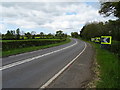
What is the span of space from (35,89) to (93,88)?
2.16 metres

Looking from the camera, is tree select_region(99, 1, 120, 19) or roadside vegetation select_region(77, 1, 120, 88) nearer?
roadside vegetation select_region(77, 1, 120, 88)

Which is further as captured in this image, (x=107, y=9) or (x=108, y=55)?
(x=107, y=9)

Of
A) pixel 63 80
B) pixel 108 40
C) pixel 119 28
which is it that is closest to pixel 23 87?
pixel 63 80

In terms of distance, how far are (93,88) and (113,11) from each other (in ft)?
71.9

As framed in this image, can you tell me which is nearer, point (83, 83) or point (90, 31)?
point (83, 83)

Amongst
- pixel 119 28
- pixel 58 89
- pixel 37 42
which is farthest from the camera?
pixel 119 28

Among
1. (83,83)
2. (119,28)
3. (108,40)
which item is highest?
(119,28)

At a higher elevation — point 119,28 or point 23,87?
point 119,28

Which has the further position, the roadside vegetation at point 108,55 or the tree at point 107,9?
the tree at point 107,9

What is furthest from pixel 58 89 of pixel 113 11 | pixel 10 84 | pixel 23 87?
pixel 113 11

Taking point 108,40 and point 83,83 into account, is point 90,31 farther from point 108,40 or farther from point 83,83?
point 83,83

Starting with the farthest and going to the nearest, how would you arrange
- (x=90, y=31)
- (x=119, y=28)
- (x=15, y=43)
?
1. (x=90, y=31)
2. (x=119, y=28)
3. (x=15, y=43)

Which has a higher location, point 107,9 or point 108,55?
point 107,9

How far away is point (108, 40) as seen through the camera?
22.1 meters
